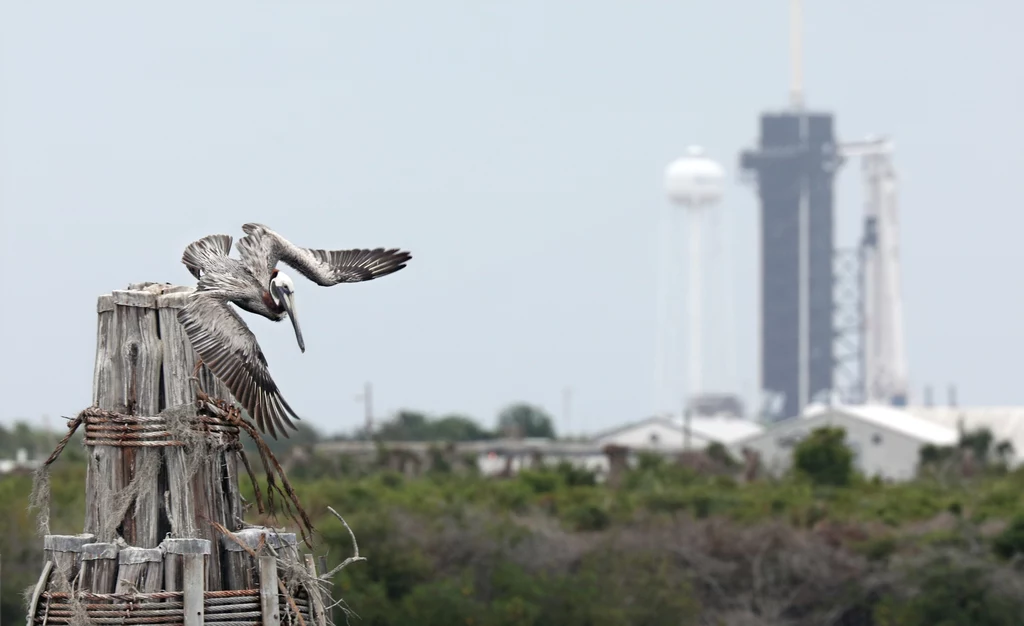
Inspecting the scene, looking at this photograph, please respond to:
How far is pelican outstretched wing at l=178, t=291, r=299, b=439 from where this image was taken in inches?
274

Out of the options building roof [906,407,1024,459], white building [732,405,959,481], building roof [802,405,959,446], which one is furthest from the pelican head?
building roof [906,407,1024,459]

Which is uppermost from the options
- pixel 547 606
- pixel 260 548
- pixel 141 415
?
pixel 141 415

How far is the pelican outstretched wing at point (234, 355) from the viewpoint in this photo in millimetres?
6949

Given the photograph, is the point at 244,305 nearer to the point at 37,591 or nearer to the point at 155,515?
the point at 155,515

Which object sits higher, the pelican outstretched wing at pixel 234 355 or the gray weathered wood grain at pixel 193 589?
the pelican outstretched wing at pixel 234 355

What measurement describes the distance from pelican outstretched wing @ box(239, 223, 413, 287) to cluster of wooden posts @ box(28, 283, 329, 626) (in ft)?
1.67

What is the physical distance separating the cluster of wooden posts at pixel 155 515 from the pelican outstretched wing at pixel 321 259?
51 centimetres

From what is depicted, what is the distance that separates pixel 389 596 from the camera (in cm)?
3947

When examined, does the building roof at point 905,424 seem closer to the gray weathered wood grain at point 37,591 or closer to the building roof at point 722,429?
the building roof at point 722,429

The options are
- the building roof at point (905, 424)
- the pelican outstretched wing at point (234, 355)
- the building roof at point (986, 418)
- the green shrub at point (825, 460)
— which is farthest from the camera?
the building roof at point (986, 418)

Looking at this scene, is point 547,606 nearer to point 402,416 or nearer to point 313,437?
point 313,437

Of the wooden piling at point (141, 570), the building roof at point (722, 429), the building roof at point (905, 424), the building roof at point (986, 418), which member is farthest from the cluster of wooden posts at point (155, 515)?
the building roof at point (722, 429)

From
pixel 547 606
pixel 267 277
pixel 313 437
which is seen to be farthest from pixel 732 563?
pixel 313 437

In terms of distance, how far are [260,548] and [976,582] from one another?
36611 millimetres
